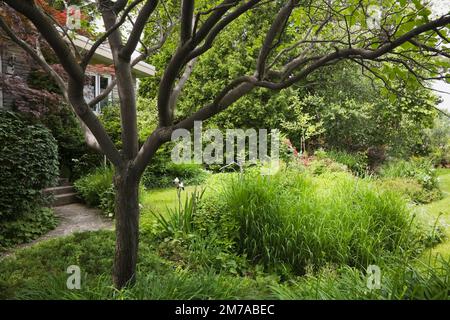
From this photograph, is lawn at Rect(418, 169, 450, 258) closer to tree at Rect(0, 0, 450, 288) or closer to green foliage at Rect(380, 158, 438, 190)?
green foliage at Rect(380, 158, 438, 190)

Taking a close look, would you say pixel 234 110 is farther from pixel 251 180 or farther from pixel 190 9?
pixel 190 9

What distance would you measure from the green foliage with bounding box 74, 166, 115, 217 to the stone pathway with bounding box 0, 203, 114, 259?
20 centimetres

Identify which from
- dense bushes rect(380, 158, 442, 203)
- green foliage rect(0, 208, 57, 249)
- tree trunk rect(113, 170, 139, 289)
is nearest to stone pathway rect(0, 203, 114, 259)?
green foliage rect(0, 208, 57, 249)

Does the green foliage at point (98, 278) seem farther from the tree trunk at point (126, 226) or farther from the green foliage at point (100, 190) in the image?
the green foliage at point (100, 190)

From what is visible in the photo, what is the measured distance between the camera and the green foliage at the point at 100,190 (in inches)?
272

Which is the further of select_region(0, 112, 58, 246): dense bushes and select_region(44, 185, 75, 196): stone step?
select_region(44, 185, 75, 196): stone step

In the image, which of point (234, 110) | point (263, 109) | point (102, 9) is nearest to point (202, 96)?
point (234, 110)

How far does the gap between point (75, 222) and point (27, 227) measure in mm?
921

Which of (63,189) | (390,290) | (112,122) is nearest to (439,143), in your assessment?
(112,122)

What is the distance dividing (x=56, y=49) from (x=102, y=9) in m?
0.81

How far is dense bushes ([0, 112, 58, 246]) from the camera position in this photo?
18.5ft

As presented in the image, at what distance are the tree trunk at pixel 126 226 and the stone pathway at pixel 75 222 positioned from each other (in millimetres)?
3207

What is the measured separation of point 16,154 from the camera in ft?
19.5

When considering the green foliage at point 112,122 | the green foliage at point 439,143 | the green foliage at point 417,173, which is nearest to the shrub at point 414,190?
the green foliage at point 417,173
